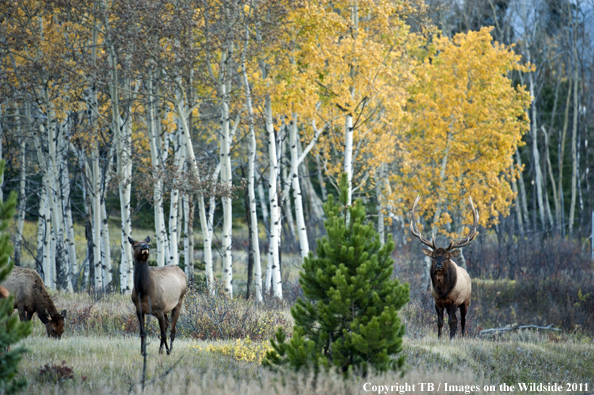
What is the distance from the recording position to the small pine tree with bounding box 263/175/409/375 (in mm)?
6508

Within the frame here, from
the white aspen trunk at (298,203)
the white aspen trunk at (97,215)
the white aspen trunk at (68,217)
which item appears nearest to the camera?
the white aspen trunk at (97,215)

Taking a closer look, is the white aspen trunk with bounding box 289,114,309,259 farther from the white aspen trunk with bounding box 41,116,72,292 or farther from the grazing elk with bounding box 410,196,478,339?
the white aspen trunk with bounding box 41,116,72,292

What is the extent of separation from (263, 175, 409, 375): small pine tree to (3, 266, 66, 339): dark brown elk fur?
4487 mm

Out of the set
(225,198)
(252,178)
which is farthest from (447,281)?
(252,178)

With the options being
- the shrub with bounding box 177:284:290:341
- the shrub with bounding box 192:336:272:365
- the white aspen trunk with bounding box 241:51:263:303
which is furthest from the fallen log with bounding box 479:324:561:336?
the shrub with bounding box 192:336:272:365

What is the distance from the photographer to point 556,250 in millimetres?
23234

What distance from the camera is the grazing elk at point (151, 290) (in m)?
7.82

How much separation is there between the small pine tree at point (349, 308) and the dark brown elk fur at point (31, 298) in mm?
4487

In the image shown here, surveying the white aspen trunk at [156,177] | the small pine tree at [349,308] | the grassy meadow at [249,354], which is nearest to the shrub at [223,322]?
the grassy meadow at [249,354]

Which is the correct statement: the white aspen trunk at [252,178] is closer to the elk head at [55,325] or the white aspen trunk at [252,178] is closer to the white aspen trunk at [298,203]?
the white aspen trunk at [298,203]

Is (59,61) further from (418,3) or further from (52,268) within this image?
(418,3)

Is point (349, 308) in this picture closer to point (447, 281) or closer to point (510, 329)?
point (447, 281)

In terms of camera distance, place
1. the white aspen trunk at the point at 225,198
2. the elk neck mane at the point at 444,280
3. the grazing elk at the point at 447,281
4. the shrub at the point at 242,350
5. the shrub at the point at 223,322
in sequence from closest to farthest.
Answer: the shrub at the point at 242,350 → the grazing elk at the point at 447,281 → the elk neck mane at the point at 444,280 → the shrub at the point at 223,322 → the white aspen trunk at the point at 225,198

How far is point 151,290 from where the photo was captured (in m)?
8.16
